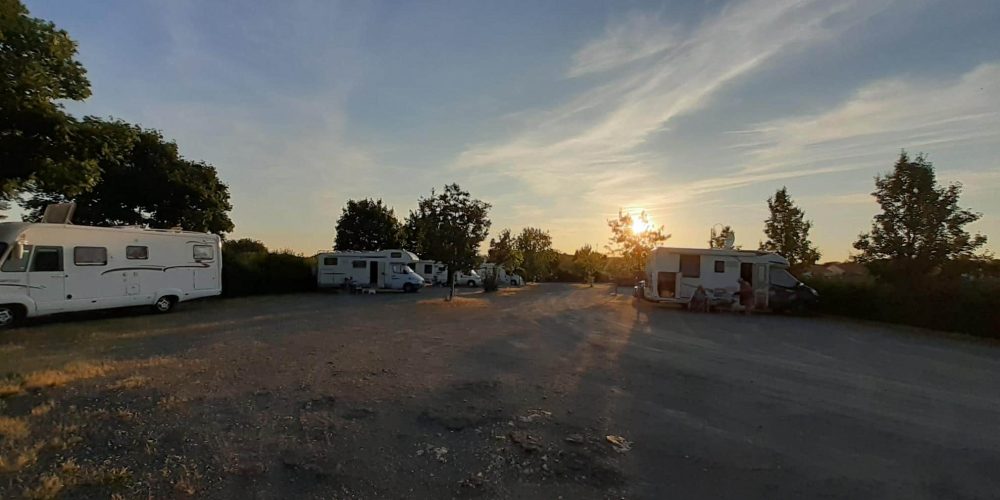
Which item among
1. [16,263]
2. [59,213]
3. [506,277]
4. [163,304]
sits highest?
[59,213]

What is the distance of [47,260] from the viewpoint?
1311 centimetres

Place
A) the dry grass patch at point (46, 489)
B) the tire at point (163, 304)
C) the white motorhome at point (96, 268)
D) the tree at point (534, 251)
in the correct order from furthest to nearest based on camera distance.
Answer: the tree at point (534, 251) < the tire at point (163, 304) < the white motorhome at point (96, 268) < the dry grass patch at point (46, 489)

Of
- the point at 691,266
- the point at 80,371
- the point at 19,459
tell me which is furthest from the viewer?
the point at 691,266

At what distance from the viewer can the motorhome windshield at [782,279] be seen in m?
21.3

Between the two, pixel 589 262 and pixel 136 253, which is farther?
pixel 589 262

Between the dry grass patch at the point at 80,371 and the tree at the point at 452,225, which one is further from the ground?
the tree at the point at 452,225

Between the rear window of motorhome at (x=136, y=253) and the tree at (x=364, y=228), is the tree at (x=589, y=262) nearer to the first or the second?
the tree at (x=364, y=228)

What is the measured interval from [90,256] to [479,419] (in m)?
13.7

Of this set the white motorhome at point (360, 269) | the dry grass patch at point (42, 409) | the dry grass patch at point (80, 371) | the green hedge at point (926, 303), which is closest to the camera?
the dry grass patch at point (42, 409)

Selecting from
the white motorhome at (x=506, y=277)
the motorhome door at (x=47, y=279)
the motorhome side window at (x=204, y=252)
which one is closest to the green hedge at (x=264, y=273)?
the motorhome side window at (x=204, y=252)

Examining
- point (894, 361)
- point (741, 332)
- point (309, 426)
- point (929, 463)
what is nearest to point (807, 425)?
point (929, 463)

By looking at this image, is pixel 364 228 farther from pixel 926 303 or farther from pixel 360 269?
pixel 926 303

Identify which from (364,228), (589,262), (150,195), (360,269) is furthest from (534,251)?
(150,195)

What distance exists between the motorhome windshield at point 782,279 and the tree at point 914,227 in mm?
2439
